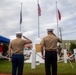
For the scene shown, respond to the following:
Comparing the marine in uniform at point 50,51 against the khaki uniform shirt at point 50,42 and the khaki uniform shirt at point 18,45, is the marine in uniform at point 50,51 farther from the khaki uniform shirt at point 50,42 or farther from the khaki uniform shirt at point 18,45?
the khaki uniform shirt at point 18,45

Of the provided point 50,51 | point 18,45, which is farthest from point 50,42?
point 18,45

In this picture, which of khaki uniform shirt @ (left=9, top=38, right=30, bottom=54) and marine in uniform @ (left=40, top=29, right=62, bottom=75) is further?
khaki uniform shirt @ (left=9, top=38, right=30, bottom=54)

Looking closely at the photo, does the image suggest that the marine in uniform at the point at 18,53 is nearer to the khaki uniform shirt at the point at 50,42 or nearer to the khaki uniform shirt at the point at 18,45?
the khaki uniform shirt at the point at 18,45

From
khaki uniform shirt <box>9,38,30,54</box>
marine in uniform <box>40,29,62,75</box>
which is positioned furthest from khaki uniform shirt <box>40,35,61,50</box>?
khaki uniform shirt <box>9,38,30,54</box>

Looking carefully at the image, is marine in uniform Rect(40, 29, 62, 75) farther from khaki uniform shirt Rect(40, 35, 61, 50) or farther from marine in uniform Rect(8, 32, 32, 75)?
marine in uniform Rect(8, 32, 32, 75)

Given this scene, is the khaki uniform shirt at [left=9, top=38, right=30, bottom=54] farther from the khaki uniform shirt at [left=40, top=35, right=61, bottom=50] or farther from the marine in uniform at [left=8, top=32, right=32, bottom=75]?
the khaki uniform shirt at [left=40, top=35, right=61, bottom=50]

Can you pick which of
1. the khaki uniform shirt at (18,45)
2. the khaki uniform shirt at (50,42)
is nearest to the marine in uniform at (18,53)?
the khaki uniform shirt at (18,45)

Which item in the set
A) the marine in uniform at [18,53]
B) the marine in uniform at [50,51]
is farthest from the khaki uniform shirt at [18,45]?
the marine in uniform at [50,51]

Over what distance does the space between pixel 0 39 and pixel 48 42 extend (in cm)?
1932

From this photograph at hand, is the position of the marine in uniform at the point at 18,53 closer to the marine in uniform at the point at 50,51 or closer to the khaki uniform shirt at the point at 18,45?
the khaki uniform shirt at the point at 18,45

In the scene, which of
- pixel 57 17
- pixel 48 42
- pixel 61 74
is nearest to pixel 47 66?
pixel 48 42

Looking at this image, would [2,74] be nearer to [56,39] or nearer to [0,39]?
[56,39]

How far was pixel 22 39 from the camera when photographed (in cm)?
863

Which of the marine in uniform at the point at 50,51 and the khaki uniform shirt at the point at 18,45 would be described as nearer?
the marine in uniform at the point at 50,51
